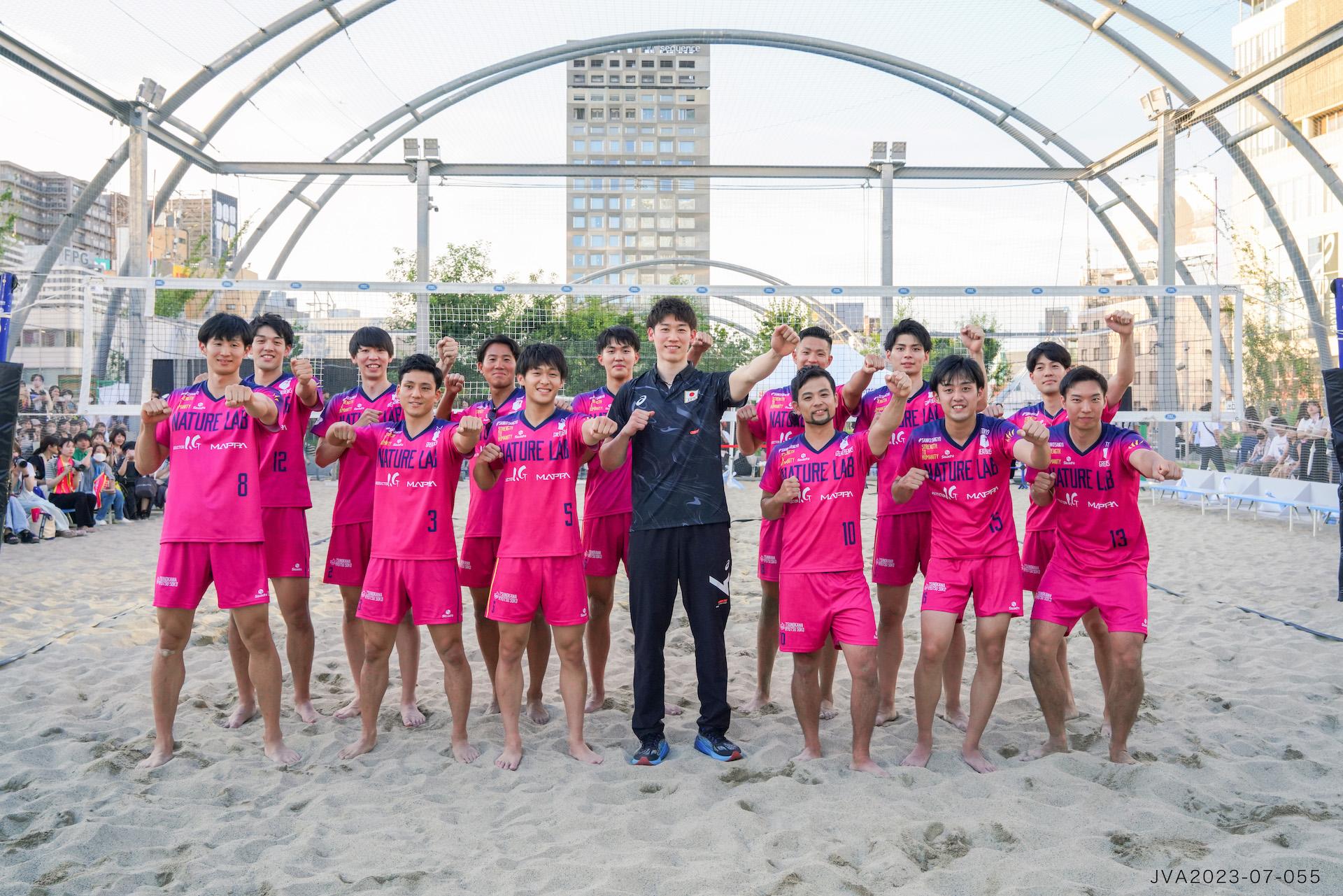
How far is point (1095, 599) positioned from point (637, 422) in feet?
6.52

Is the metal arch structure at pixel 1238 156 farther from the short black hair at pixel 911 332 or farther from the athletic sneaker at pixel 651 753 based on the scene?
the athletic sneaker at pixel 651 753

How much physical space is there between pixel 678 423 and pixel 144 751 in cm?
264

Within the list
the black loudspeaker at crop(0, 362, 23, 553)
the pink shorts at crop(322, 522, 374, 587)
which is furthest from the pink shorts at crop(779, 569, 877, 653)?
the black loudspeaker at crop(0, 362, 23, 553)

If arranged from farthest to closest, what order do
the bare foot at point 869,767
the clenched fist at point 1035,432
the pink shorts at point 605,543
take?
the pink shorts at point 605,543 → the bare foot at point 869,767 → the clenched fist at point 1035,432

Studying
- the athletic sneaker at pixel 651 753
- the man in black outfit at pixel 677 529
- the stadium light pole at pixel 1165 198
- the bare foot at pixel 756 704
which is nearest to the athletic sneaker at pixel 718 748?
the man in black outfit at pixel 677 529

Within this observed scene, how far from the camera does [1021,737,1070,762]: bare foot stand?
12.2 ft

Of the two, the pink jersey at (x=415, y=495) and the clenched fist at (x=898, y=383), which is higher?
the clenched fist at (x=898, y=383)

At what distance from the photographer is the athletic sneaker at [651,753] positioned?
3697 millimetres

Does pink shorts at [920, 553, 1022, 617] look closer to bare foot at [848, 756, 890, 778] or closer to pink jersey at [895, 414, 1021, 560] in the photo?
pink jersey at [895, 414, 1021, 560]

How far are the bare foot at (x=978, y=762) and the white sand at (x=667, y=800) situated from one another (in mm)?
69

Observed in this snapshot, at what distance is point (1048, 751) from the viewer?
3744mm

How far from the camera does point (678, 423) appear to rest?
12.5ft

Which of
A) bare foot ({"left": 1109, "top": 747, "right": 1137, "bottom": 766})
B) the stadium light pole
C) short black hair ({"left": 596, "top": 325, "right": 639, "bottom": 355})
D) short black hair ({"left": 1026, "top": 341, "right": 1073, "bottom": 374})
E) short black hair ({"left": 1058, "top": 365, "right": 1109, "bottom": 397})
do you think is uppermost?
the stadium light pole

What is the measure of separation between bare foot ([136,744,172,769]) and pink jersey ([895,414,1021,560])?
326cm
